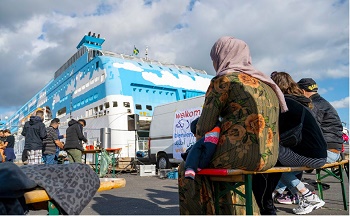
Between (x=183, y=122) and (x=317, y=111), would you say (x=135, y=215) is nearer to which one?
(x=317, y=111)

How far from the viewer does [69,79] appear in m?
29.7

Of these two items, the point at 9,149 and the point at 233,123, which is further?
the point at 9,149

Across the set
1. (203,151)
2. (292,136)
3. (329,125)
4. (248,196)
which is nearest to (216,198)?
(248,196)

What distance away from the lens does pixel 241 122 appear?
7.11ft

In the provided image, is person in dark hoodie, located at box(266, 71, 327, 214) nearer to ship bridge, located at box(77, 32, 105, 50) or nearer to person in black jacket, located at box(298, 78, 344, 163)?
person in black jacket, located at box(298, 78, 344, 163)

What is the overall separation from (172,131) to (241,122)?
9469mm

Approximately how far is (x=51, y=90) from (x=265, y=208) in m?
36.2

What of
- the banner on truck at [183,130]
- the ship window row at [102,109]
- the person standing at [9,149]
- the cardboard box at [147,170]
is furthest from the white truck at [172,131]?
the ship window row at [102,109]

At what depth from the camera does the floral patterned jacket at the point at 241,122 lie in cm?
211

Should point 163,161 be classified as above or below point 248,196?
below

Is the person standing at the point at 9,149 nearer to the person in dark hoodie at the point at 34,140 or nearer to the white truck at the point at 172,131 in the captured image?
the person in dark hoodie at the point at 34,140

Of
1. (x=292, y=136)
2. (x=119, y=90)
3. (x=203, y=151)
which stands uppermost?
(x=119, y=90)

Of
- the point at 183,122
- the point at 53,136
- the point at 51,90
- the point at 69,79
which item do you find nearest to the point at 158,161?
the point at 183,122

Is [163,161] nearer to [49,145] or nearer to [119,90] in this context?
[49,145]
